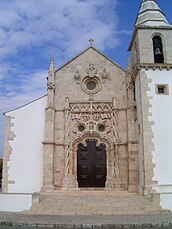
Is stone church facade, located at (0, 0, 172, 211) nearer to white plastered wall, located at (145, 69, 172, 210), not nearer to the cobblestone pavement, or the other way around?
white plastered wall, located at (145, 69, 172, 210)

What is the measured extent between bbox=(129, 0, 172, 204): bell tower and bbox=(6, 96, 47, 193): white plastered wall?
620cm

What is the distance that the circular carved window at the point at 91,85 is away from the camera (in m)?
17.5

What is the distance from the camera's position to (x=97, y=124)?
16797 mm

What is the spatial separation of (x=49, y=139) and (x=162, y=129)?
6.76 meters

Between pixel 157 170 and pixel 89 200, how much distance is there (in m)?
4.13

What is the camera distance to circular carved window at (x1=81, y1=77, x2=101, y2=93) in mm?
17453

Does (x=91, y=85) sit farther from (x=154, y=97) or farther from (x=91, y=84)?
(x=154, y=97)

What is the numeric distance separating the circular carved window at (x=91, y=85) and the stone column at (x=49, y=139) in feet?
6.93

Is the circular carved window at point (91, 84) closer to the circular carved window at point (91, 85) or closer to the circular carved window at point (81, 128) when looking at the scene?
the circular carved window at point (91, 85)

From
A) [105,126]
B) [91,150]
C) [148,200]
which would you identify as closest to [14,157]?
[91,150]

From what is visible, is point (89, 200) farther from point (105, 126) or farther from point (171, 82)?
point (171, 82)

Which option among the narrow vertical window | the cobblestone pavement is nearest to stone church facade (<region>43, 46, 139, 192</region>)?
the narrow vertical window

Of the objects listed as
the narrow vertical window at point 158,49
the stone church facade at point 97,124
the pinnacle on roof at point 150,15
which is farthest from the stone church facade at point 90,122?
the pinnacle on roof at point 150,15

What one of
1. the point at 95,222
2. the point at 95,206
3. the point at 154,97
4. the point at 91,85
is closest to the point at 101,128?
the point at 91,85
